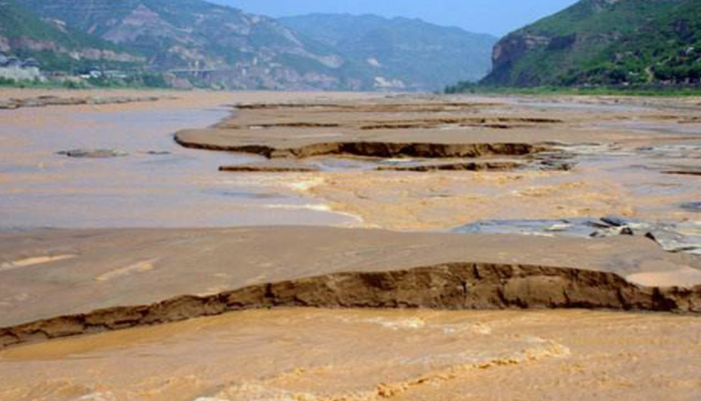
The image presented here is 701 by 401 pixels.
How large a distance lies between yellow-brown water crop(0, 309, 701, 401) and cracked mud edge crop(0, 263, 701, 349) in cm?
11

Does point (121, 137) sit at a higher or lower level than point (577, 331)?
lower

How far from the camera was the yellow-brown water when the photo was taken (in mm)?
3217

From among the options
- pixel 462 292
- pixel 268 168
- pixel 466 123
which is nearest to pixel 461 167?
pixel 268 168

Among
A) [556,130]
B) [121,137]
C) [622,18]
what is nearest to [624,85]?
[622,18]

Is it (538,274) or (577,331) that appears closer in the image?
(577,331)

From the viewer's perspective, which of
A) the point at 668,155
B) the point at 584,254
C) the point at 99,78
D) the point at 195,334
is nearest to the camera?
the point at 195,334

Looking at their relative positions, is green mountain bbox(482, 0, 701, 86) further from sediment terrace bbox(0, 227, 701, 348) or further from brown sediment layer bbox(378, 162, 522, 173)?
sediment terrace bbox(0, 227, 701, 348)

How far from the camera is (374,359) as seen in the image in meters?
3.63

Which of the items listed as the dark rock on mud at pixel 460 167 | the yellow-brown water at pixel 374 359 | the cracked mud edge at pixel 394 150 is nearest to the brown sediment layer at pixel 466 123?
the cracked mud edge at pixel 394 150

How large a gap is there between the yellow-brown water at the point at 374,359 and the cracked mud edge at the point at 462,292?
0.35 ft

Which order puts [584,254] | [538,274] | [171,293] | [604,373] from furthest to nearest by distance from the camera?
[584,254] → [538,274] → [171,293] → [604,373]

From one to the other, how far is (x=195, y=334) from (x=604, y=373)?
190 centimetres

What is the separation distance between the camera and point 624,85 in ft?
202

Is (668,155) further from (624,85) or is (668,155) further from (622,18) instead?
(622,18)
